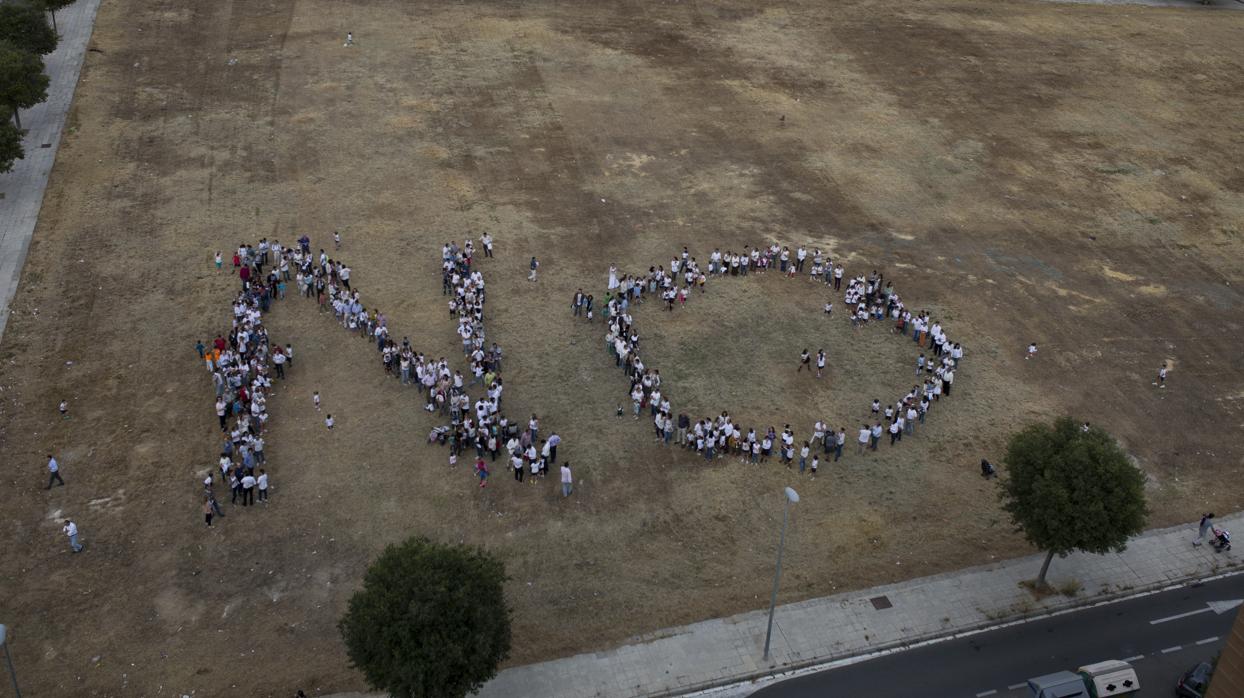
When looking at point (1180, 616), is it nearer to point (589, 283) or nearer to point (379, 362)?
point (589, 283)

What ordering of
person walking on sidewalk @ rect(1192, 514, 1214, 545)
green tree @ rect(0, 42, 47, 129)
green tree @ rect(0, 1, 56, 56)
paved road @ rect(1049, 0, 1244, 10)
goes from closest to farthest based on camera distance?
person walking on sidewalk @ rect(1192, 514, 1214, 545), green tree @ rect(0, 42, 47, 129), green tree @ rect(0, 1, 56, 56), paved road @ rect(1049, 0, 1244, 10)

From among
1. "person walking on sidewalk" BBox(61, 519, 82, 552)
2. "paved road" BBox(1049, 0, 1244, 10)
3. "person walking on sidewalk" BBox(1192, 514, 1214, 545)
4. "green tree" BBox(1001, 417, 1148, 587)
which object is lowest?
"person walking on sidewalk" BBox(61, 519, 82, 552)

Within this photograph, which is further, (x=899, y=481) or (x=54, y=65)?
(x=54, y=65)

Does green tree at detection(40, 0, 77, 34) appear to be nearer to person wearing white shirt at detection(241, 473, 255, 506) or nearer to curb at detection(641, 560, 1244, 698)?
person wearing white shirt at detection(241, 473, 255, 506)

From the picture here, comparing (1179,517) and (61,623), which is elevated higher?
(1179,517)

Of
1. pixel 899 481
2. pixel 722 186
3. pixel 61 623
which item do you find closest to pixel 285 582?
pixel 61 623

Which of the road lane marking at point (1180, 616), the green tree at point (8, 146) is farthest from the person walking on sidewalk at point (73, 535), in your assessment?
the road lane marking at point (1180, 616)

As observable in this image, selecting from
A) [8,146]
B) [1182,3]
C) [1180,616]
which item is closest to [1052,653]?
[1180,616]

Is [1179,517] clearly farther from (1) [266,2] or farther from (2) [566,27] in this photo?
(1) [266,2]

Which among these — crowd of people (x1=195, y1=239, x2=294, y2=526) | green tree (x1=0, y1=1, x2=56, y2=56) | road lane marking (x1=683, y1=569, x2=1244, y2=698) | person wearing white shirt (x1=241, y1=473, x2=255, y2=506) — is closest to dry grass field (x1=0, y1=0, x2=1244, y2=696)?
crowd of people (x1=195, y1=239, x2=294, y2=526)
